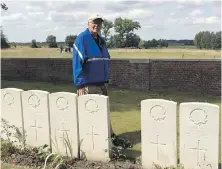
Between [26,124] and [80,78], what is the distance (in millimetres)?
1134

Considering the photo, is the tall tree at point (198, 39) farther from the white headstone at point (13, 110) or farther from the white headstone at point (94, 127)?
the white headstone at point (94, 127)

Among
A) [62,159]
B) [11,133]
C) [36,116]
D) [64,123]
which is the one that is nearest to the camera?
[62,159]

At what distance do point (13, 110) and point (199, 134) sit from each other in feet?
9.64

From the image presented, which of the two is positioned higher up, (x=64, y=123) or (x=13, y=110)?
(x=13, y=110)

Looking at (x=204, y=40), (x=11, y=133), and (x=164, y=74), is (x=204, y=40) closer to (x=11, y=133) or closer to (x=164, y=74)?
(x=164, y=74)

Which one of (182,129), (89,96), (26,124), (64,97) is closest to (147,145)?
(182,129)

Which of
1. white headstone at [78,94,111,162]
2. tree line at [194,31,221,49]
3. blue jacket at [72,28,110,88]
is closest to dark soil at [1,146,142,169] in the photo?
white headstone at [78,94,111,162]

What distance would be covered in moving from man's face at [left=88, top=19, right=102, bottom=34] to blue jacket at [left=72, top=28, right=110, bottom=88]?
0.07 meters

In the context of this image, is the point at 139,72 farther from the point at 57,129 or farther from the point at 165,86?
the point at 57,129

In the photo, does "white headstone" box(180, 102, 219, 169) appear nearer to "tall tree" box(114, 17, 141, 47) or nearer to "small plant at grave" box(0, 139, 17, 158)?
"small plant at grave" box(0, 139, 17, 158)

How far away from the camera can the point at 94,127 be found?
4809 mm

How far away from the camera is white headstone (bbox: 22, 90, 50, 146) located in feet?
17.1

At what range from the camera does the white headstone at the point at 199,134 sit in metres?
4.00

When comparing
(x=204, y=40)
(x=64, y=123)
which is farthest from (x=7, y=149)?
(x=204, y=40)
